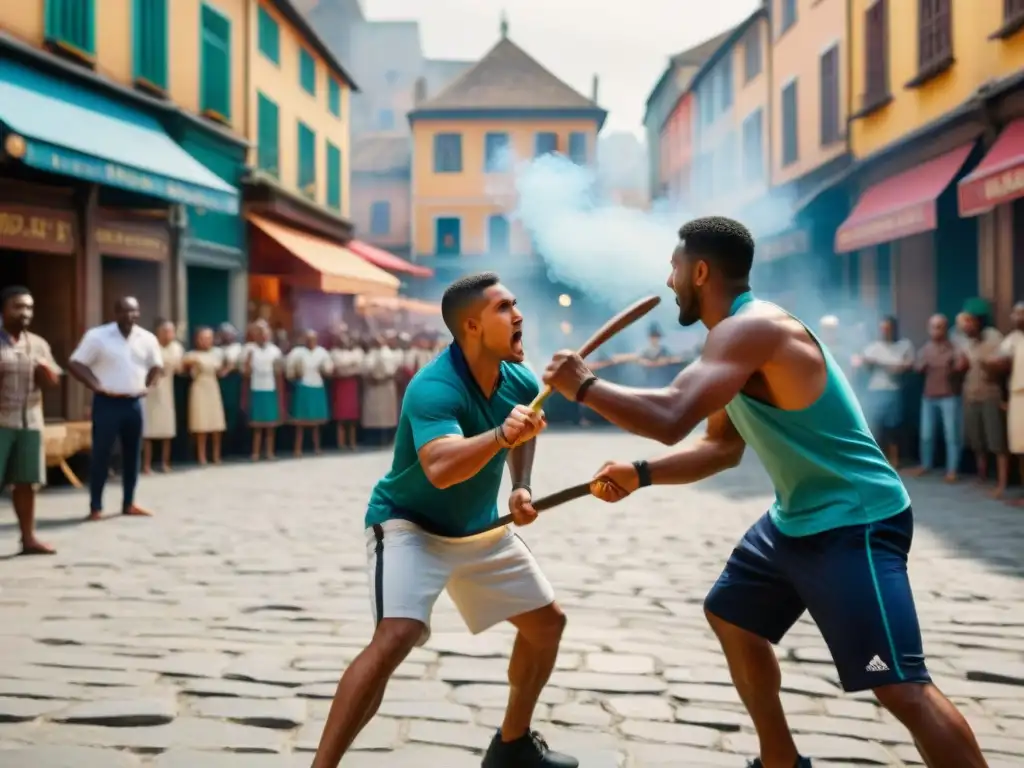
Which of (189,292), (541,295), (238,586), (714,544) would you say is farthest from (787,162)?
(238,586)

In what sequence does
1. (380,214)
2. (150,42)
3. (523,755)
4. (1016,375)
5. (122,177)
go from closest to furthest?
(523,755), (1016,375), (122,177), (150,42), (380,214)

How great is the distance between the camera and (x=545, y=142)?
144ft

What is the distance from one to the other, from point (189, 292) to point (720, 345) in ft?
59.1

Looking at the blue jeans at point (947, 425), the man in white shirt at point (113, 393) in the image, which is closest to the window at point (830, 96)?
the blue jeans at point (947, 425)

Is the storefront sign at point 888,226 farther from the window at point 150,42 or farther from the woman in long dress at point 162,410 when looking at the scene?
the window at point 150,42

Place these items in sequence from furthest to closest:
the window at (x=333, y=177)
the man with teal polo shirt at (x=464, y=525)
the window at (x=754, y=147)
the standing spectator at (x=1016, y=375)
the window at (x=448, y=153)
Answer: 1. the window at (x=448, y=153)
2. the window at (x=333, y=177)
3. the window at (x=754, y=147)
4. the standing spectator at (x=1016, y=375)
5. the man with teal polo shirt at (x=464, y=525)

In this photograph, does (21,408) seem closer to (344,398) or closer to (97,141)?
(97,141)

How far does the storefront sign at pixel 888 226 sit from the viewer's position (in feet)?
45.6

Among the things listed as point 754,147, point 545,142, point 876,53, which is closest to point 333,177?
point 754,147

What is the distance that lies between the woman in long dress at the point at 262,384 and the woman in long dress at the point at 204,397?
1.96 feet

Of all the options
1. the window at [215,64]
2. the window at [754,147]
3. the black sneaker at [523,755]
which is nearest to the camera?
the black sneaker at [523,755]

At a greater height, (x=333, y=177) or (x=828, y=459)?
(x=333, y=177)

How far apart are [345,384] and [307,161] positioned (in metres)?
9.42

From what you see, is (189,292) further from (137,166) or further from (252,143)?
(137,166)
